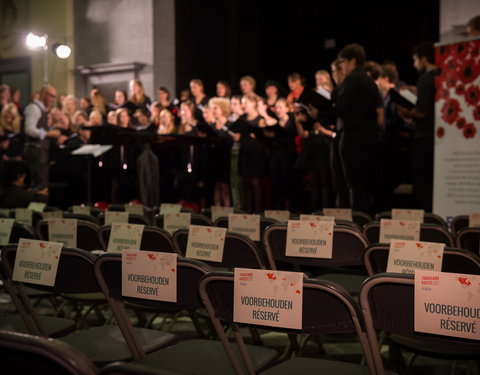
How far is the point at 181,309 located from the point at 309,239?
99cm

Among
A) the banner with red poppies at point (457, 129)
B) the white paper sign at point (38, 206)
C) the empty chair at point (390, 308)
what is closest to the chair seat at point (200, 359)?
the empty chair at point (390, 308)

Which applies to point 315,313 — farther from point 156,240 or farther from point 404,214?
point 404,214

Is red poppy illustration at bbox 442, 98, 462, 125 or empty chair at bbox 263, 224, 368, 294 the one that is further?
red poppy illustration at bbox 442, 98, 462, 125

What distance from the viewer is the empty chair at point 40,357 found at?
3.69 feet

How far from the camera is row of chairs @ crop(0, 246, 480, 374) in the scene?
6.42 ft

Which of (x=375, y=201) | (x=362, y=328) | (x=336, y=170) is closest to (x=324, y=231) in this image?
(x=362, y=328)

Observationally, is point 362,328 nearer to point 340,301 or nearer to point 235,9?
point 340,301

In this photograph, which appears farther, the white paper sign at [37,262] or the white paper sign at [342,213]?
the white paper sign at [342,213]

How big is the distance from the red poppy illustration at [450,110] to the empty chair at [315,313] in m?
4.43

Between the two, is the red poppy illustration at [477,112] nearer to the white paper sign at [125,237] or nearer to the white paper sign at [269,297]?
the white paper sign at [125,237]

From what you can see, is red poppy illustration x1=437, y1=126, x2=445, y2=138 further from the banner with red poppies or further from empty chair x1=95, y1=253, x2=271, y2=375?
empty chair x1=95, y1=253, x2=271, y2=375

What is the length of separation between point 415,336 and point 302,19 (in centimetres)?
1160

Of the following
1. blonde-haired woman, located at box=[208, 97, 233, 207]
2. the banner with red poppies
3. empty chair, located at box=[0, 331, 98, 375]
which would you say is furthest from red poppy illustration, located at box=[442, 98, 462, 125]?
empty chair, located at box=[0, 331, 98, 375]

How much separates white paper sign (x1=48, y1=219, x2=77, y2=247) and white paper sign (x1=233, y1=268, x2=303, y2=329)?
202 cm
